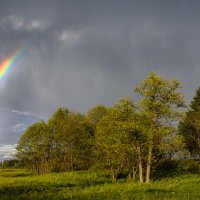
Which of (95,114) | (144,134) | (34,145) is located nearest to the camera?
(144,134)

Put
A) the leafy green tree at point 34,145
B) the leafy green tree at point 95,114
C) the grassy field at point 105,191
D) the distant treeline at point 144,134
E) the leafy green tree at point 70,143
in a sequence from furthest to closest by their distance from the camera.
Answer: the leafy green tree at point 95,114 → the leafy green tree at point 34,145 → the leafy green tree at point 70,143 → the distant treeline at point 144,134 → the grassy field at point 105,191

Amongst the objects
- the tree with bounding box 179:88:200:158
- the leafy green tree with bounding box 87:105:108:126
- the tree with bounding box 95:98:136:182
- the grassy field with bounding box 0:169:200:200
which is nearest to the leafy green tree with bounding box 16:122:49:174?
the leafy green tree with bounding box 87:105:108:126

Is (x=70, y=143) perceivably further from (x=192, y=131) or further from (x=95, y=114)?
(x=192, y=131)

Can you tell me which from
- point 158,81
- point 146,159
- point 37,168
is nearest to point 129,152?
point 146,159

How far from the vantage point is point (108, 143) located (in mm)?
54094

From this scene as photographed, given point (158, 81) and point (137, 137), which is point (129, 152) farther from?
point (158, 81)

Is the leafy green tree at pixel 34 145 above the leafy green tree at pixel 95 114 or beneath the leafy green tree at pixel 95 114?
beneath

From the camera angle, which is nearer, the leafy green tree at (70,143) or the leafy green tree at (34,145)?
the leafy green tree at (70,143)

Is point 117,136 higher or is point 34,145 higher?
point 34,145

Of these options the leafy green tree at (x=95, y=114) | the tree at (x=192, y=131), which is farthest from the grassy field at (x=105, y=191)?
the leafy green tree at (x=95, y=114)

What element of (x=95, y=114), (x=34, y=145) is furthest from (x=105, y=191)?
(x=95, y=114)

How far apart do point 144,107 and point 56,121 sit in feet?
223

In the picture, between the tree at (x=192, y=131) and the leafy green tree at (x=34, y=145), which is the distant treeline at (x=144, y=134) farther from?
the leafy green tree at (x=34, y=145)

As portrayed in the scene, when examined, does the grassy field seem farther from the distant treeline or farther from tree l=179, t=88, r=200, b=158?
tree l=179, t=88, r=200, b=158
